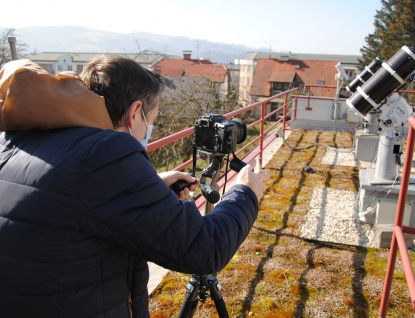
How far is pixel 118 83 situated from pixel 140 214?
0.46 metres

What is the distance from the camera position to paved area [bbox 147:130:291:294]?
9.30 ft

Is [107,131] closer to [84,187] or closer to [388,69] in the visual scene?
[84,187]

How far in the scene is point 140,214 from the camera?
1005 mm

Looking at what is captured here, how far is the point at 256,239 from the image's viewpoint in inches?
140

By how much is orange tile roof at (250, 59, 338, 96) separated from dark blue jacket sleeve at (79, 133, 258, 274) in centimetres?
5064

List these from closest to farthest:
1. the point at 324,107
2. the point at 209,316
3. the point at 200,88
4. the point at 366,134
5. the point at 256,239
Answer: the point at 209,316, the point at 256,239, the point at 366,134, the point at 324,107, the point at 200,88

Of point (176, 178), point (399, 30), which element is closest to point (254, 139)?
point (176, 178)

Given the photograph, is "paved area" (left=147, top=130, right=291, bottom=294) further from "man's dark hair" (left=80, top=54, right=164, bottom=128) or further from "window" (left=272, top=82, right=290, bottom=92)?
"window" (left=272, top=82, right=290, bottom=92)

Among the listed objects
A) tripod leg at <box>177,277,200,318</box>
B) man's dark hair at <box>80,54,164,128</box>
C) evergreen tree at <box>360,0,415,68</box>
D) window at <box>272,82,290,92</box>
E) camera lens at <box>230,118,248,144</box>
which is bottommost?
window at <box>272,82,290,92</box>

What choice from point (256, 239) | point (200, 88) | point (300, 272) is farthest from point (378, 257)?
point (200, 88)

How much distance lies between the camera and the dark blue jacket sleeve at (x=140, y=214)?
0.98m

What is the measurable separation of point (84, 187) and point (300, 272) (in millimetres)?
2482

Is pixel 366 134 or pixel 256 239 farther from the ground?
pixel 366 134

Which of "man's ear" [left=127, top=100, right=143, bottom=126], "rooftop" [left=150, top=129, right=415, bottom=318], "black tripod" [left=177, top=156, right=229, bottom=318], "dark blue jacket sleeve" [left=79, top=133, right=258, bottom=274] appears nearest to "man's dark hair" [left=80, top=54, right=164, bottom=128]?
"man's ear" [left=127, top=100, right=143, bottom=126]
